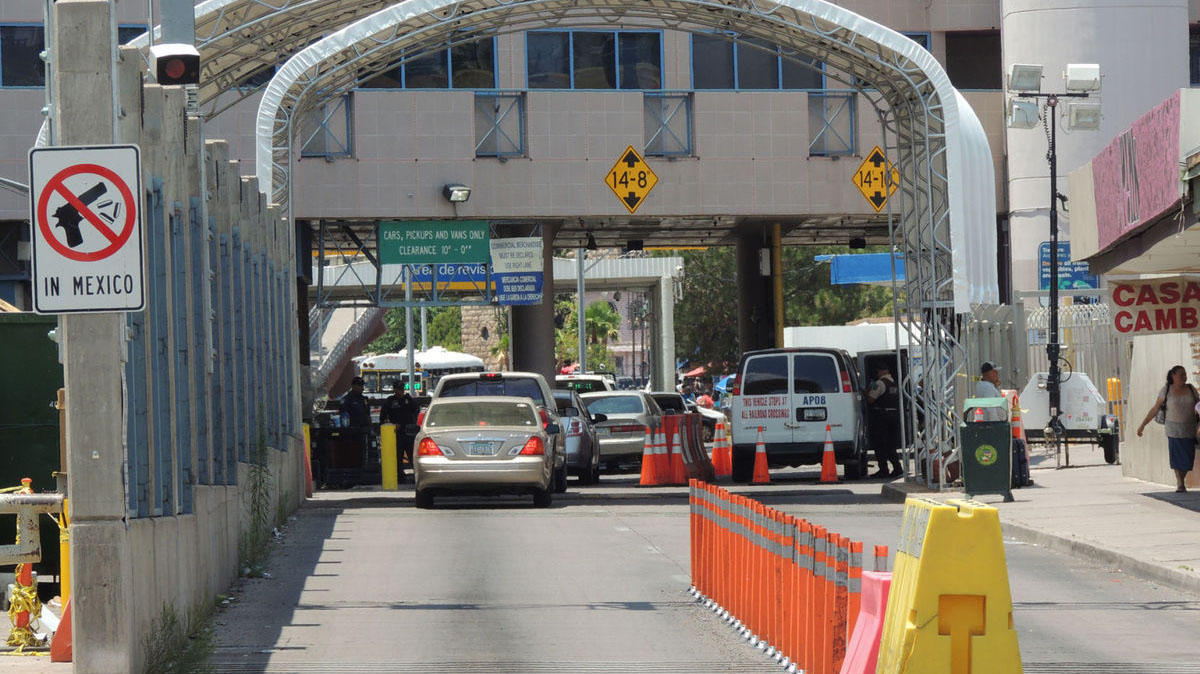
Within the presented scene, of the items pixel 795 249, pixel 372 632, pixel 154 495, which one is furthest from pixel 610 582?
pixel 795 249

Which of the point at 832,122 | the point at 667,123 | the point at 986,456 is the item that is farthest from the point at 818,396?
the point at 832,122

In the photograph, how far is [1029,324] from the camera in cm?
3712

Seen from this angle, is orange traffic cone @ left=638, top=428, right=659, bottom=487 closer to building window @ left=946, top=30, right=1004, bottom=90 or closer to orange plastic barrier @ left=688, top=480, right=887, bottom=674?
orange plastic barrier @ left=688, top=480, right=887, bottom=674

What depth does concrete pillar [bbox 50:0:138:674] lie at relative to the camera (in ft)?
29.9

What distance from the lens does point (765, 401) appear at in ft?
87.6

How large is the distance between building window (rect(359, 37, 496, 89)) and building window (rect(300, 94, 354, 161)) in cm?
63

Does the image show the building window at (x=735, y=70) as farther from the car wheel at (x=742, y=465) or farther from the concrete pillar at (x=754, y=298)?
the car wheel at (x=742, y=465)

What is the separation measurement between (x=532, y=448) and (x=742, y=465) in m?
6.20

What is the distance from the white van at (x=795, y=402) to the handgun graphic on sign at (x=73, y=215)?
18100 millimetres

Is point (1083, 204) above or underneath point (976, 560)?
above

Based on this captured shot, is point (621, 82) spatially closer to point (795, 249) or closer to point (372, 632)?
point (372, 632)

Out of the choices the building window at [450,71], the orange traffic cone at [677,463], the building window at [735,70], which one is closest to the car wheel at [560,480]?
the orange traffic cone at [677,463]

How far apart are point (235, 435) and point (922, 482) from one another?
1143cm

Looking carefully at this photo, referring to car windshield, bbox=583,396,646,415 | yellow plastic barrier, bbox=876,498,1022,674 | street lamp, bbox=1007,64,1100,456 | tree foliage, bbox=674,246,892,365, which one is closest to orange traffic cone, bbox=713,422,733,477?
car windshield, bbox=583,396,646,415
